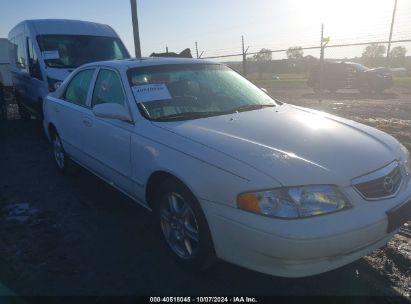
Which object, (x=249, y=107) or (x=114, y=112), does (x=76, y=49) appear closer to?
(x=114, y=112)

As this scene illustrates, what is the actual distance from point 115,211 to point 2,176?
2448mm

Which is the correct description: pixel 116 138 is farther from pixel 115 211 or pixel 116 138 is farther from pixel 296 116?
pixel 296 116

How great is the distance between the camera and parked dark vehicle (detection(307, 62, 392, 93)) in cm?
1667

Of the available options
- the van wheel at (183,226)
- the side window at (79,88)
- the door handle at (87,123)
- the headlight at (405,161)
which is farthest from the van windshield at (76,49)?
the headlight at (405,161)

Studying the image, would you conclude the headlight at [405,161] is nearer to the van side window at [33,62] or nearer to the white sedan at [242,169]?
the white sedan at [242,169]

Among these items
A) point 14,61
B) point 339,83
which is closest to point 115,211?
point 14,61

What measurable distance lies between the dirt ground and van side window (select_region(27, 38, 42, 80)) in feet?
11.8

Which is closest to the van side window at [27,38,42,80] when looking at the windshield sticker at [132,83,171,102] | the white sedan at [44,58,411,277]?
the white sedan at [44,58,411,277]

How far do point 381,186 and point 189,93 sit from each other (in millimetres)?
1878

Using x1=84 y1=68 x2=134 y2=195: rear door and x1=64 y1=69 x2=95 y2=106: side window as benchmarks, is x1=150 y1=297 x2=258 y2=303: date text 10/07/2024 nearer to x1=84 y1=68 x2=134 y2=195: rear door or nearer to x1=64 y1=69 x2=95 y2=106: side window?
x1=84 y1=68 x2=134 y2=195: rear door

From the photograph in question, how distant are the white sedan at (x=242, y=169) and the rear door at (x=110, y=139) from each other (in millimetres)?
12

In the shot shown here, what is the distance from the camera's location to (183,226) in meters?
2.97

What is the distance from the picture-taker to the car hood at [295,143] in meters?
2.44

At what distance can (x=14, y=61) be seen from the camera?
992 cm
